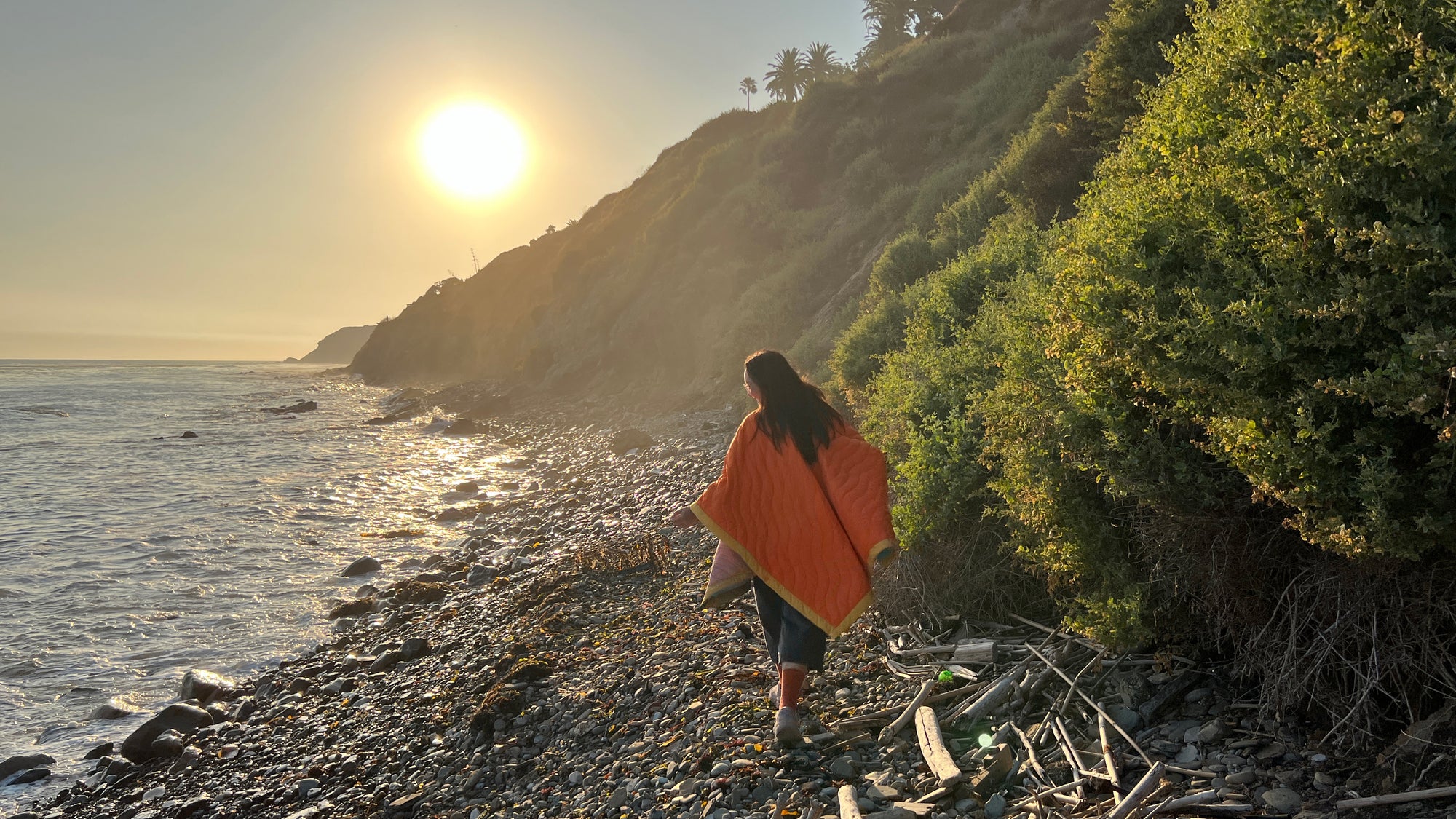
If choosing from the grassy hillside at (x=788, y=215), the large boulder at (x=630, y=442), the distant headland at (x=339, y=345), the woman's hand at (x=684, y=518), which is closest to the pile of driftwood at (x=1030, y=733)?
the woman's hand at (x=684, y=518)

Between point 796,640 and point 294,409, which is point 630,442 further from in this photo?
point 294,409

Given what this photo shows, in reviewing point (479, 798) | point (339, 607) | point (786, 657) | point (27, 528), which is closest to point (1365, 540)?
point (786, 657)

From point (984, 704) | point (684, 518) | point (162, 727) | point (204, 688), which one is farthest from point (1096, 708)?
point (204, 688)

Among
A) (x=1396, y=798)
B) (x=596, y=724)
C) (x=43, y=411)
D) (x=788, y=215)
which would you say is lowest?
(x=596, y=724)

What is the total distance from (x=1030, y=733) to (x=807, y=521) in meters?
1.60

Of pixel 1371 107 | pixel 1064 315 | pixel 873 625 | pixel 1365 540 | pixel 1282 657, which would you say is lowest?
pixel 873 625

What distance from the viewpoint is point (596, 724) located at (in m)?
5.24

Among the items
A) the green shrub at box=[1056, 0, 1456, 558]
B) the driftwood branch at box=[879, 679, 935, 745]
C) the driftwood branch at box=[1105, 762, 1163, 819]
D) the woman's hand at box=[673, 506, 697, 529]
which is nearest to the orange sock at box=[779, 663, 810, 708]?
the driftwood branch at box=[879, 679, 935, 745]

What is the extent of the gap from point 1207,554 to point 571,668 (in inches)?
183

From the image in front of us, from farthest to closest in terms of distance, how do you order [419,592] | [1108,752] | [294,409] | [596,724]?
[294,409] < [419,592] < [596,724] < [1108,752]

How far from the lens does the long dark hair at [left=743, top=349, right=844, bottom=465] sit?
466 cm

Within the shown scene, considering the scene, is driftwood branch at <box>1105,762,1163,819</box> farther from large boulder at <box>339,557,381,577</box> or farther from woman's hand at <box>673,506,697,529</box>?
large boulder at <box>339,557,381,577</box>

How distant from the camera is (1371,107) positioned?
265 cm

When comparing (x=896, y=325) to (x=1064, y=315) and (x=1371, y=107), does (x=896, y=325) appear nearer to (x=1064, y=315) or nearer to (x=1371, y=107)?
(x=1064, y=315)
